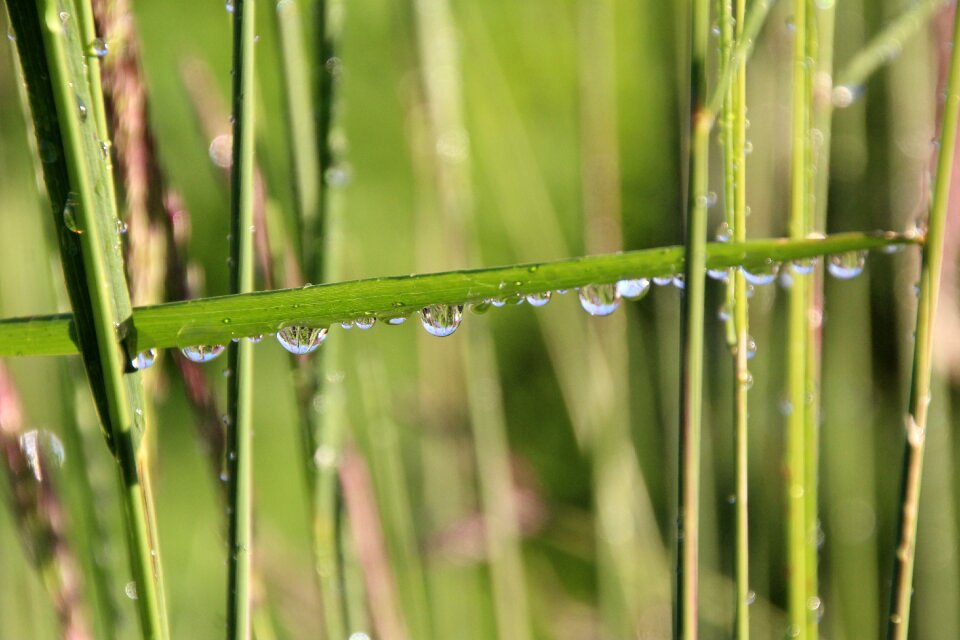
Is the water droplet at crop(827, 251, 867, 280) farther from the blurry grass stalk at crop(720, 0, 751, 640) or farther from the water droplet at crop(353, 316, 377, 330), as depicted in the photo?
the water droplet at crop(353, 316, 377, 330)

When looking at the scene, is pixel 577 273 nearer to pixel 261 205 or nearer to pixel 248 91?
pixel 248 91

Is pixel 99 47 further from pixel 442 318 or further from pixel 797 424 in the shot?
pixel 797 424

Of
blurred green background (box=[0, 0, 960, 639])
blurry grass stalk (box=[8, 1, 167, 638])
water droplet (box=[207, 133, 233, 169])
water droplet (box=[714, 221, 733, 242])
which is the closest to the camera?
blurry grass stalk (box=[8, 1, 167, 638])

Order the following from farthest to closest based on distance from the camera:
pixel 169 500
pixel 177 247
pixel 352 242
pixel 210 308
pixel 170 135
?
1. pixel 170 135
2. pixel 169 500
3. pixel 352 242
4. pixel 177 247
5. pixel 210 308


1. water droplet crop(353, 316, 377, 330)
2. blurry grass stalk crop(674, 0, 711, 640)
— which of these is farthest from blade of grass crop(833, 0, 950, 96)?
water droplet crop(353, 316, 377, 330)

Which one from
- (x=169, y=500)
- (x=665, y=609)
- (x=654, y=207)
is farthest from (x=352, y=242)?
(x=654, y=207)

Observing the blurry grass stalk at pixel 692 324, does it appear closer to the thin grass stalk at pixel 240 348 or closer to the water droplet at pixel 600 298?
the water droplet at pixel 600 298
